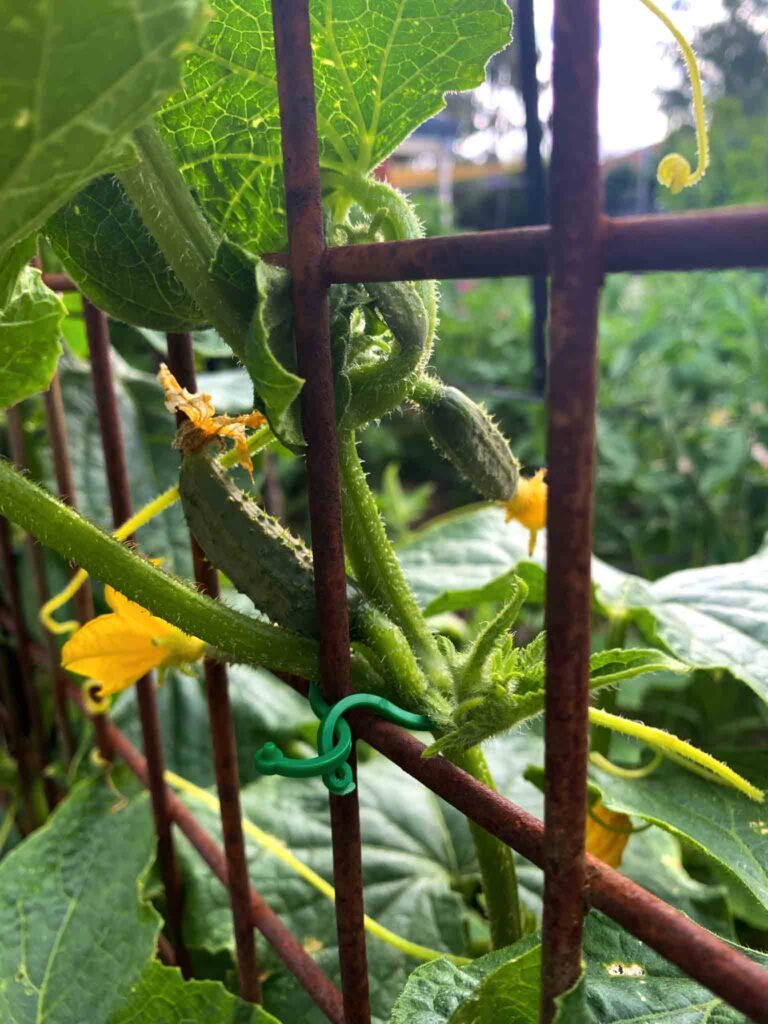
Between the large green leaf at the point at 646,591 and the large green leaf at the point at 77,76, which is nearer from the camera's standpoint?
the large green leaf at the point at 77,76

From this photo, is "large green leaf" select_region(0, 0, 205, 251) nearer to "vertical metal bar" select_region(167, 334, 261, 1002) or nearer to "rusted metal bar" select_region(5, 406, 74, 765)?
"vertical metal bar" select_region(167, 334, 261, 1002)

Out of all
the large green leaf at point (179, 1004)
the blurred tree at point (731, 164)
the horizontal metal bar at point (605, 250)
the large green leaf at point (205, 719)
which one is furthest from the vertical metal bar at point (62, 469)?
the blurred tree at point (731, 164)

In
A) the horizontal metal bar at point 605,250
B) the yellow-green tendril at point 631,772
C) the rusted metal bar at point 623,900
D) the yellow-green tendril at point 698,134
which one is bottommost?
the yellow-green tendril at point 631,772

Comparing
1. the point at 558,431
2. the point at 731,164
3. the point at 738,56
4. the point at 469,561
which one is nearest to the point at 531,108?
the point at 469,561

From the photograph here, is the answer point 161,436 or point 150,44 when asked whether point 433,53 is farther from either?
point 161,436

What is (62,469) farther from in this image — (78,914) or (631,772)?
(631,772)

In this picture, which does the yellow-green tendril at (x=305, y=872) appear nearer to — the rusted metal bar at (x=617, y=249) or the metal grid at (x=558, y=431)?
the metal grid at (x=558, y=431)

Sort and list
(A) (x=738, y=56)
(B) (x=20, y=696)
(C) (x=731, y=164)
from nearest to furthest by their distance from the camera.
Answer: (B) (x=20, y=696)
(C) (x=731, y=164)
(A) (x=738, y=56)
